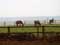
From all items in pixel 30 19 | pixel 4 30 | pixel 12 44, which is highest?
pixel 30 19

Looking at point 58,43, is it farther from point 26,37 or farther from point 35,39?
point 26,37

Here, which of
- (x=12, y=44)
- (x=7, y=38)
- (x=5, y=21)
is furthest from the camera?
(x=5, y=21)

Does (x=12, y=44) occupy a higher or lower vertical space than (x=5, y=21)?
lower

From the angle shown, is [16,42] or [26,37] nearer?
[16,42]

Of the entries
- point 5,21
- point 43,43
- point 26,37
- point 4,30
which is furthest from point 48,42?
point 5,21

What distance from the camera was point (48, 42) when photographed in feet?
8.26

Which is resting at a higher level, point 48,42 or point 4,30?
point 4,30

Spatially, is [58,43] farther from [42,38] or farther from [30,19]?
[30,19]

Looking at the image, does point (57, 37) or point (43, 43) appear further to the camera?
point (57, 37)

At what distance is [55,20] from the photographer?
11.9 ft

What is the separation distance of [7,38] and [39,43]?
2.14 ft

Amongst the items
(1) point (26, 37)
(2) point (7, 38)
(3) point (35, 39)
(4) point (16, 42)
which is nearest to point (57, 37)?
(3) point (35, 39)

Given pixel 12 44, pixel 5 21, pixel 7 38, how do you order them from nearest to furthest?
pixel 12 44, pixel 7 38, pixel 5 21

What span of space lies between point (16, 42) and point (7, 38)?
0.26 m
